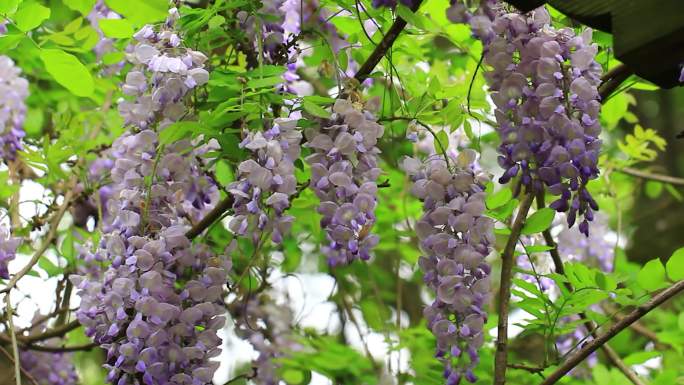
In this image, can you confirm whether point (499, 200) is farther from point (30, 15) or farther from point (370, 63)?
point (30, 15)

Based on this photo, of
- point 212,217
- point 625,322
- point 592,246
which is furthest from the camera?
point 592,246

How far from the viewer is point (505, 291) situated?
181 centimetres

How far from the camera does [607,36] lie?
1.74 meters

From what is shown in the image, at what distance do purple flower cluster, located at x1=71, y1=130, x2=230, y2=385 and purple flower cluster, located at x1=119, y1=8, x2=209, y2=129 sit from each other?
0.16 ft

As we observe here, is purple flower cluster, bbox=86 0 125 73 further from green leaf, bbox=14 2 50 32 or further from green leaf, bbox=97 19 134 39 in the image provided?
green leaf, bbox=14 2 50 32

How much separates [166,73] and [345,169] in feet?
1.20

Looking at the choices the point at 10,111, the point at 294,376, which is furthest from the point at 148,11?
the point at 294,376

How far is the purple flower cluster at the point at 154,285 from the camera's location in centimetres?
158

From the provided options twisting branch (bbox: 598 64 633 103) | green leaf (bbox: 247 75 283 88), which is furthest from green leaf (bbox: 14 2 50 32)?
twisting branch (bbox: 598 64 633 103)

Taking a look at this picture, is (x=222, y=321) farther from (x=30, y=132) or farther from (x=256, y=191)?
(x=30, y=132)

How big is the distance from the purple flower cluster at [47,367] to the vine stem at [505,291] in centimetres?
154

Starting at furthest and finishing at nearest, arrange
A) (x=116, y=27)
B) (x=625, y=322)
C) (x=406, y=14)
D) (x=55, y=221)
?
(x=55, y=221) < (x=116, y=27) < (x=625, y=322) < (x=406, y=14)

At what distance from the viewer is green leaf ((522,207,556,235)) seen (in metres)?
1.67

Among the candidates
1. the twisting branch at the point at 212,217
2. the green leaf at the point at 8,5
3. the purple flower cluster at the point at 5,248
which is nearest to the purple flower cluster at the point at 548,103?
the twisting branch at the point at 212,217
